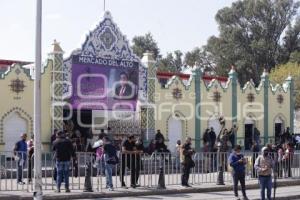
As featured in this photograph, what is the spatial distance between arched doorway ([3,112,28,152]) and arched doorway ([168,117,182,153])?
28.5ft

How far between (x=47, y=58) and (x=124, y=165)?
10241mm

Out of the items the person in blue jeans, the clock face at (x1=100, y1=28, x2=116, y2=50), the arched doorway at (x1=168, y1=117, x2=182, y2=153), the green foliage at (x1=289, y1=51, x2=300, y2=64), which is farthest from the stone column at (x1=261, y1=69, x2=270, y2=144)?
the green foliage at (x1=289, y1=51, x2=300, y2=64)

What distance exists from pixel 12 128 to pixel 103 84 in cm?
489

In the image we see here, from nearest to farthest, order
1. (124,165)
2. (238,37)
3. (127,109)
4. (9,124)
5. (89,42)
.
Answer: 1. (124,165)
2. (9,124)
3. (89,42)
4. (127,109)
5. (238,37)

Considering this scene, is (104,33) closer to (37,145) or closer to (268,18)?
(37,145)

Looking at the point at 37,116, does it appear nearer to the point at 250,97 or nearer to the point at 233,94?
the point at 233,94

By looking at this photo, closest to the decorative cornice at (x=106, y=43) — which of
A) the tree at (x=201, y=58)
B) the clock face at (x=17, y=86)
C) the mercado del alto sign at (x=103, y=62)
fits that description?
the mercado del alto sign at (x=103, y=62)

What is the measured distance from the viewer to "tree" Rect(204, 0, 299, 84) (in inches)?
2579

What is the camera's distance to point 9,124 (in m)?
26.2

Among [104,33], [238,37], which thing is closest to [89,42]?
[104,33]

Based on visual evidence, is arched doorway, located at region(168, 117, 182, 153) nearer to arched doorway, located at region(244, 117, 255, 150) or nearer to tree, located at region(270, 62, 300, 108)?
arched doorway, located at region(244, 117, 255, 150)

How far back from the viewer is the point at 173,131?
3288 cm

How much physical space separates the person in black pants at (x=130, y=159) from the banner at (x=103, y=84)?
31.0 feet

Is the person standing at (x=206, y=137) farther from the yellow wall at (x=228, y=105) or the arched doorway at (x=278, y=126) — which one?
the arched doorway at (x=278, y=126)
